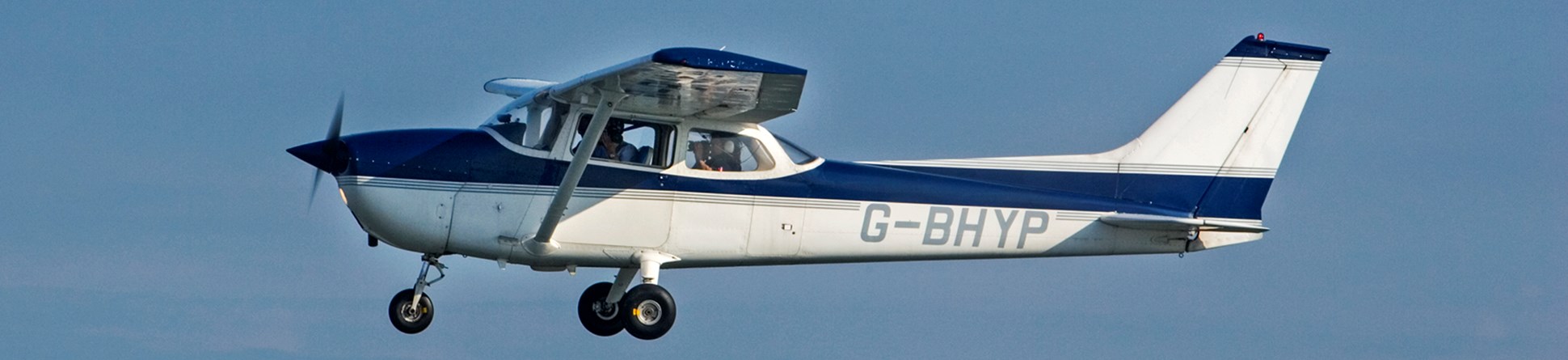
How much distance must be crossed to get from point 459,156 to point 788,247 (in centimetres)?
254

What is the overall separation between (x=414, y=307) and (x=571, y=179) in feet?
5.89

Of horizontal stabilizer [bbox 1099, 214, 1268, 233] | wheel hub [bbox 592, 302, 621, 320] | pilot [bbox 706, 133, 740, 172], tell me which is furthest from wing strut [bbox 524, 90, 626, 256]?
horizontal stabilizer [bbox 1099, 214, 1268, 233]

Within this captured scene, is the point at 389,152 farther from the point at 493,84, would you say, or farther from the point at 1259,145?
the point at 1259,145

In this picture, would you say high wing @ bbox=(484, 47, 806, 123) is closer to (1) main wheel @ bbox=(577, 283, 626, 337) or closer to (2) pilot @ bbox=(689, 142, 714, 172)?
(2) pilot @ bbox=(689, 142, 714, 172)

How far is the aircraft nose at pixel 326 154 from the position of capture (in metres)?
14.3

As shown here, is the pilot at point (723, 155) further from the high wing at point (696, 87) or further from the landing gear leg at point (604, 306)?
the landing gear leg at point (604, 306)

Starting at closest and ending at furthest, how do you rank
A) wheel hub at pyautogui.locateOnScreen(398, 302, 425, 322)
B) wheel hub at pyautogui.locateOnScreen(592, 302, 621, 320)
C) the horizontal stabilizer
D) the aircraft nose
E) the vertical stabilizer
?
the aircraft nose
wheel hub at pyautogui.locateOnScreen(398, 302, 425, 322)
the horizontal stabilizer
wheel hub at pyautogui.locateOnScreen(592, 302, 621, 320)
the vertical stabilizer

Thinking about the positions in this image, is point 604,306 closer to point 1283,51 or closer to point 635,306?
point 635,306

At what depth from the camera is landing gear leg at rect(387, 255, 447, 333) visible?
49.0 feet

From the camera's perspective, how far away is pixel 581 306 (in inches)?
624

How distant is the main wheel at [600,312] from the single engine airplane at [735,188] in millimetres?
14

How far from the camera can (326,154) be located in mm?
14297

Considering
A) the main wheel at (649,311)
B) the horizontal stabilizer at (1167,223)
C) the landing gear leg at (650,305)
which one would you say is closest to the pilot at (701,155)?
the landing gear leg at (650,305)

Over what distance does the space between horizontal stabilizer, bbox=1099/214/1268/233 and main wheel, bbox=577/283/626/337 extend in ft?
12.7
